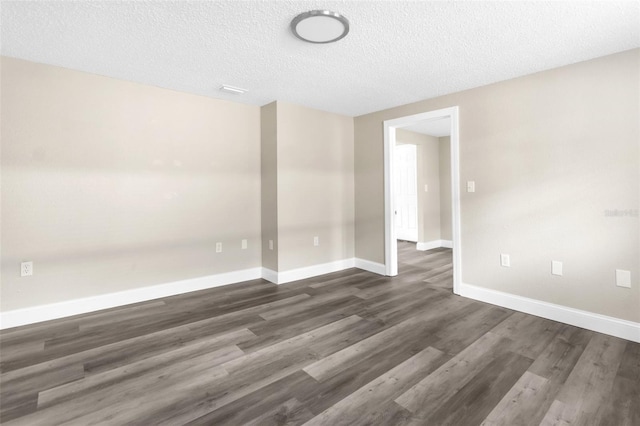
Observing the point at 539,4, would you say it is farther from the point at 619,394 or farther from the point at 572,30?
the point at 619,394

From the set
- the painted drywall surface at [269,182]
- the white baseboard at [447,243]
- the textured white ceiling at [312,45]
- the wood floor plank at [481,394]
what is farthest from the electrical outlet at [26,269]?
the white baseboard at [447,243]

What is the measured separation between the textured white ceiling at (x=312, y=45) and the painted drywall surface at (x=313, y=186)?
2.79 feet

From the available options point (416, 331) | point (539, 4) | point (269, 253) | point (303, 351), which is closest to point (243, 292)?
point (269, 253)

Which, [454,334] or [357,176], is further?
[357,176]

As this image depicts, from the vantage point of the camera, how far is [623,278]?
243cm

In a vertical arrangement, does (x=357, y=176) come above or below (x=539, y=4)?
below

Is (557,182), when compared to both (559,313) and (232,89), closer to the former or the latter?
(559,313)

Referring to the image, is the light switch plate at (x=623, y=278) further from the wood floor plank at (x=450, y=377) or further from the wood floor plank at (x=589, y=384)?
the wood floor plank at (x=450, y=377)

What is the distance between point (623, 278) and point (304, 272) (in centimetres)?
315

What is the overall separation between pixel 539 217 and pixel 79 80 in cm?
449

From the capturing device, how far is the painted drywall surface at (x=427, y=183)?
6.28 m

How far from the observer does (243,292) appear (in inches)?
139

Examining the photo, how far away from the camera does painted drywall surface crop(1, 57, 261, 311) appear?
2625 millimetres

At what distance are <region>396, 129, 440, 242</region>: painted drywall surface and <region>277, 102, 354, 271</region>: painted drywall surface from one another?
2203mm
